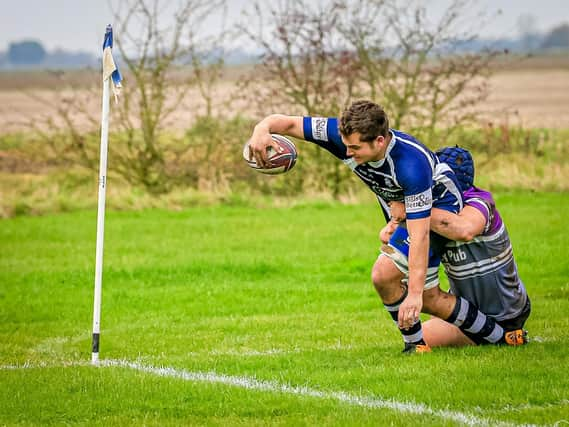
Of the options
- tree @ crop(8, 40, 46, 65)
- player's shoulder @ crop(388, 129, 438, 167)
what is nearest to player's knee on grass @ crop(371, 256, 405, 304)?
player's shoulder @ crop(388, 129, 438, 167)

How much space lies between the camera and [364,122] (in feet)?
21.7

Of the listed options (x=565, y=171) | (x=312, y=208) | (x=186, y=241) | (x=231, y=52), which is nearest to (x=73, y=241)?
(x=186, y=241)

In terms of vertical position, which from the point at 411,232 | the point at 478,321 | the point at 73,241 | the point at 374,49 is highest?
the point at 374,49

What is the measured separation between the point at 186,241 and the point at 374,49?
679cm

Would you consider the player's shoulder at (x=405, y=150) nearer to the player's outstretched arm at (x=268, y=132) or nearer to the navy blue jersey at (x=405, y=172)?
the navy blue jersey at (x=405, y=172)

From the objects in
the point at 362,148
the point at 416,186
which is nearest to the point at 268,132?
the point at 362,148

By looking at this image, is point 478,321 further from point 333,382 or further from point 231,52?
point 231,52

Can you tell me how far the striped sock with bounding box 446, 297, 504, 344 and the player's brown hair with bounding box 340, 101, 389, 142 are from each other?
1561mm

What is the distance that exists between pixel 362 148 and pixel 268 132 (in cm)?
69

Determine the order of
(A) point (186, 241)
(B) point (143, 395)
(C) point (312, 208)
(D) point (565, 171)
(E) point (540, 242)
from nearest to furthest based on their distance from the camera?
(B) point (143, 395), (E) point (540, 242), (A) point (186, 241), (C) point (312, 208), (D) point (565, 171)

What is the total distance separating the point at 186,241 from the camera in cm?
1597

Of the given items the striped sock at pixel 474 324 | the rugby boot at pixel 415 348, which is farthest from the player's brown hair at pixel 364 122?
the rugby boot at pixel 415 348

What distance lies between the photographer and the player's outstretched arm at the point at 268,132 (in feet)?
22.7

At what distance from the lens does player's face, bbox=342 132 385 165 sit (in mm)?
6672
